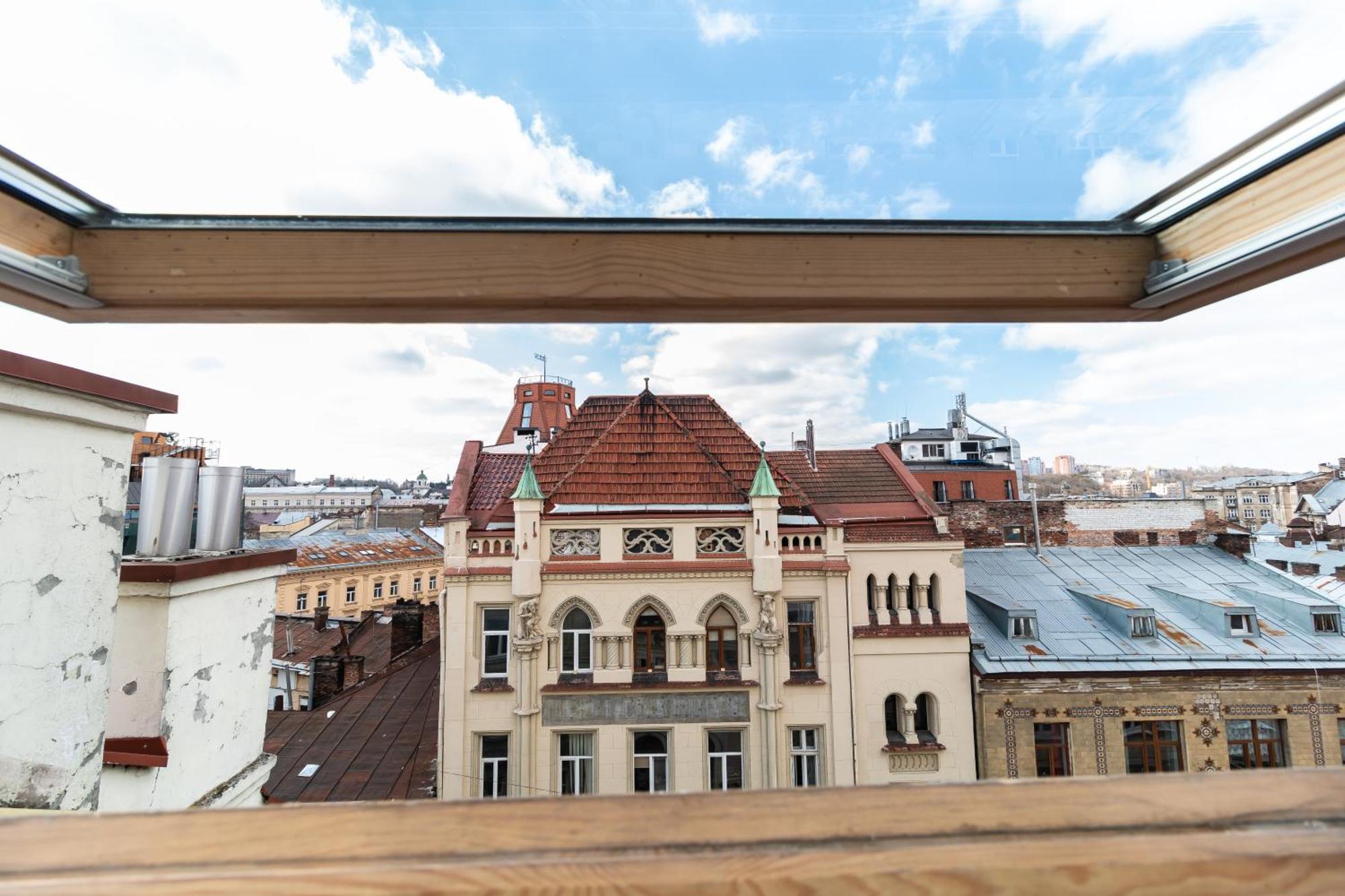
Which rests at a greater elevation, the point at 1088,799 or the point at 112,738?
the point at 1088,799

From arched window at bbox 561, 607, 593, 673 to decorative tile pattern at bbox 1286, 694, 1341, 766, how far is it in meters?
9.18

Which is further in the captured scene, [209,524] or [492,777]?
[492,777]

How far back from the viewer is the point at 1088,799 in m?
0.79

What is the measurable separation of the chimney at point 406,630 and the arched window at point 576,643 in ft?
17.5

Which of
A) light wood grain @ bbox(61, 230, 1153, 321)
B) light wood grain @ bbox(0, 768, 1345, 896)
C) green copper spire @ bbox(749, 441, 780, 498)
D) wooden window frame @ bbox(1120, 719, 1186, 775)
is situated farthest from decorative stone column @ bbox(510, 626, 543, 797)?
wooden window frame @ bbox(1120, 719, 1186, 775)

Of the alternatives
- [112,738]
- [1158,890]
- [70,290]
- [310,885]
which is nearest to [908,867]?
[1158,890]

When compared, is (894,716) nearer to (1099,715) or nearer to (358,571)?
(1099,715)

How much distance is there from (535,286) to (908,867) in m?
1.10

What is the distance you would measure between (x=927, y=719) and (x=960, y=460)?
793 inches

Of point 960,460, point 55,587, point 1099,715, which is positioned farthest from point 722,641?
point 960,460

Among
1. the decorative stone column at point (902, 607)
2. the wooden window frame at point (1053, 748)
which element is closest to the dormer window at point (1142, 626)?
the wooden window frame at point (1053, 748)

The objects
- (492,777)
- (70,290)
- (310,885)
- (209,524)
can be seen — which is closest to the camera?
(310,885)

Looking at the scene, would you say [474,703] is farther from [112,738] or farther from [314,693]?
[112,738]

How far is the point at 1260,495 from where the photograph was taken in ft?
69.3
